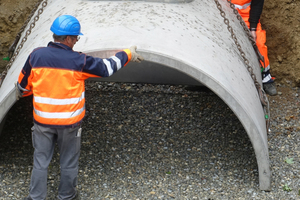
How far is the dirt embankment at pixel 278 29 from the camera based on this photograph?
20.2 feet

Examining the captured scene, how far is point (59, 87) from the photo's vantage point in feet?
10.5

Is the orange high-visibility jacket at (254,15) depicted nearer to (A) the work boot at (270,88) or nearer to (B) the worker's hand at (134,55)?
(A) the work boot at (270,88)

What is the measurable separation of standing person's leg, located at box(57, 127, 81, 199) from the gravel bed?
35 cm

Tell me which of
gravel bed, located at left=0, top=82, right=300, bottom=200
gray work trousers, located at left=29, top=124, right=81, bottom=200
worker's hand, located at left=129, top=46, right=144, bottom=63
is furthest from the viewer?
gravel bed, located at left=0, top=82, right=300, bottom=200

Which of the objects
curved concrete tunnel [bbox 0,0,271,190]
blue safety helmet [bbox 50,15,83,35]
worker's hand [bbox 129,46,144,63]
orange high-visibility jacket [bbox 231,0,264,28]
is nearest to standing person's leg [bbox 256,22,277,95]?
orange high-visibility jacket [bbox 231,0,264,28]

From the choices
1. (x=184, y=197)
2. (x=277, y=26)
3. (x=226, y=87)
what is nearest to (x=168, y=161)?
(x=184, y=197)

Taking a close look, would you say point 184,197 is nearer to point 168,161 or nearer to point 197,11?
point 168,161

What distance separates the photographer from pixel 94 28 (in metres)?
3.91

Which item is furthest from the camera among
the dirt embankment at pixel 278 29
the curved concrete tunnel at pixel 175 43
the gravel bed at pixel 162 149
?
the dirt embankment at pixel 278 29

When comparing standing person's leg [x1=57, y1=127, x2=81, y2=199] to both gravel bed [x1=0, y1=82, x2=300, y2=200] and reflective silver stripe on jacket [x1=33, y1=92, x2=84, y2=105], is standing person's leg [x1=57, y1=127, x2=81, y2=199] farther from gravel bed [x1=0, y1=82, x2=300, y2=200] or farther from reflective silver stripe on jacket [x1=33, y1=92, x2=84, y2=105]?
gravel bed [x1=0, y1=82, x2=300, y2=200]

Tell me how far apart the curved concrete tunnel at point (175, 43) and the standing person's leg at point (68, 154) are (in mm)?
625

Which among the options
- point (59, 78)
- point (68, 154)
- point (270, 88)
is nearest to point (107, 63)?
point (59, 78)

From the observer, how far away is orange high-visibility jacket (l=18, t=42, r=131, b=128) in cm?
319

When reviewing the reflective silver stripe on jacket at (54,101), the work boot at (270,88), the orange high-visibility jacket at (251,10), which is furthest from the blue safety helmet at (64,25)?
the work boot at (270,88)
